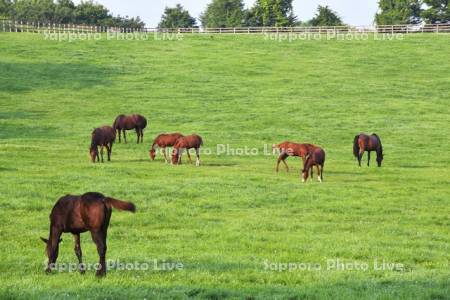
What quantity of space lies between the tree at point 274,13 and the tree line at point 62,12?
2913 cm

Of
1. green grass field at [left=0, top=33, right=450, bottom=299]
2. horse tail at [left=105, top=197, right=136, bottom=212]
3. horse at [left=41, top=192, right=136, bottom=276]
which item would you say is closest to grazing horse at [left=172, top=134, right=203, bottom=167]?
green grass field at [left=0, top=33, right=450, bottom=299]

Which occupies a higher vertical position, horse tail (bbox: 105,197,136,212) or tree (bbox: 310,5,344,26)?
tree (bbox: 310,5,344,26)

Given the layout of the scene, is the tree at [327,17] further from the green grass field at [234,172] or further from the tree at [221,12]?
the green grass field at [234,172]

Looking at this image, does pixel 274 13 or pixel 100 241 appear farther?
pixel 274 13

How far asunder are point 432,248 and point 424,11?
10438 centimetres

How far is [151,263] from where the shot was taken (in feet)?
45.2

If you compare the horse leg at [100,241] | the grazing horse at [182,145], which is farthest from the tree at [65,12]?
the horse leg at [100,241]

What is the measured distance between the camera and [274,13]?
119 m

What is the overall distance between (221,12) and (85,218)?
13430 centimetres

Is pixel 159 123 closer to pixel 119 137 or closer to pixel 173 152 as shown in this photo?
pixel 119 137

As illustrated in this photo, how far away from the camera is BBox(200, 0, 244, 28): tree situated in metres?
126

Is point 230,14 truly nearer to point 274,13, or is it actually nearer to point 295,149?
point 274,13

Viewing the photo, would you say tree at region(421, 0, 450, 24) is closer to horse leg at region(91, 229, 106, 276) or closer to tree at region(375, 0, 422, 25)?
tree at region(375, 0, 422, 25)

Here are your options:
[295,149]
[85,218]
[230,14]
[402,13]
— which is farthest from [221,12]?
[85,218]
